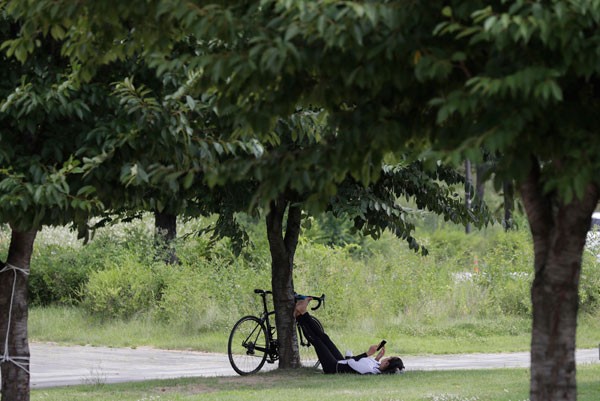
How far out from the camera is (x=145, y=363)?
15812 millimetres

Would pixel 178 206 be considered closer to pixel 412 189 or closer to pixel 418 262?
pixel 412 189

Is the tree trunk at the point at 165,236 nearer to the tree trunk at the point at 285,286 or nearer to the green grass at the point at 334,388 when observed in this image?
the tree trunk at the point at 285,286

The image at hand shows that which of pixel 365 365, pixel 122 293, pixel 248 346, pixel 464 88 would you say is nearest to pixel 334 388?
pixel 365 365

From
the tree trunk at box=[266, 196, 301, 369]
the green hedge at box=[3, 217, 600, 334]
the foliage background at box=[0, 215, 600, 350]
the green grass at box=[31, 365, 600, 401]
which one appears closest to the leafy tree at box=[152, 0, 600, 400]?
the green grass at box=[31, 365, 600, 401]

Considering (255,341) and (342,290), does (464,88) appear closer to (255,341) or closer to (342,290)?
(255,341)

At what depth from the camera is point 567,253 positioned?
16.8 feet

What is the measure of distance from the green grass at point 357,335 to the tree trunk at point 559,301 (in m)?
11.2

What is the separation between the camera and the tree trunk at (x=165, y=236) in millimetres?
23656

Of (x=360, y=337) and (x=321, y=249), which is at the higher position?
(x=321, y=249)

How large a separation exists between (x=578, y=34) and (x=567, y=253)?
1.57m

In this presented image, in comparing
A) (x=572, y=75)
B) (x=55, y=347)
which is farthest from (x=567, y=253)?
(x=55, y=347)

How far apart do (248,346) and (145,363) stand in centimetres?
278

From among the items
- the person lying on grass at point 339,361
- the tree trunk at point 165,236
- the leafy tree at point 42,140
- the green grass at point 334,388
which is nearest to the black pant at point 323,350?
the person lying on grass at point 339,361

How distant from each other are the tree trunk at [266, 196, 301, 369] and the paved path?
103 centimetres
